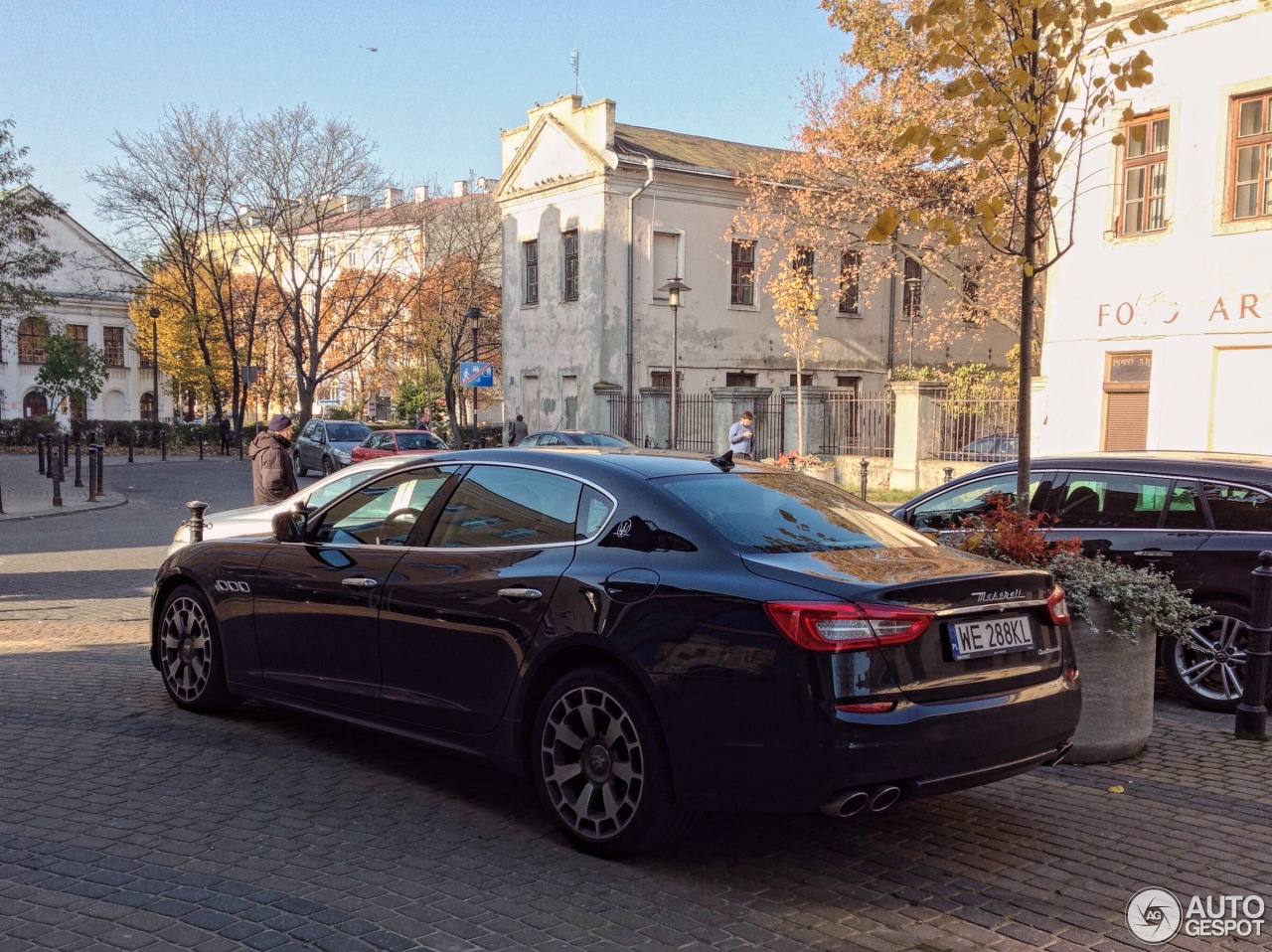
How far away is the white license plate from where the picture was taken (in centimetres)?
440

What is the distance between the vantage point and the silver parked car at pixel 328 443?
3362 cm

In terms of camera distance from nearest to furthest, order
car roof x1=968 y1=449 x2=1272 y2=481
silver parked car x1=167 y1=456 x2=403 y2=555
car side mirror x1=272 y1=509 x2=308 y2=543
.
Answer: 1. car side mirror x1=272 y1=509 x2=308 y2=543
2. silver parked car x1=167 y1=456 x2=403 y2=555
3. car roof x1=968 y1=449 x2=1272 y2=481

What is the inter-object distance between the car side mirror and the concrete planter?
4.04 metres

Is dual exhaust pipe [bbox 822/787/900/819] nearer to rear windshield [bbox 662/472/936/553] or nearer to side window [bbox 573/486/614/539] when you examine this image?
rear windshield [bbox 662/472/936/553]

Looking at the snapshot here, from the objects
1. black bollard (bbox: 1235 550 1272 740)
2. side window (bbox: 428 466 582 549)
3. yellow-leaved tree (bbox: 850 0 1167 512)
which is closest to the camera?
side window (bbox: 428 466 582 549)

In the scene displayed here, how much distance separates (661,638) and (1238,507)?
16.2 feet

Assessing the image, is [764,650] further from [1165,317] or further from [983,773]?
[1165,317]

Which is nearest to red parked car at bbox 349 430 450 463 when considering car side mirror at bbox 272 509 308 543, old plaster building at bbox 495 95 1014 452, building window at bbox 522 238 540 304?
old plaster building at bbox 495 95 1014 452

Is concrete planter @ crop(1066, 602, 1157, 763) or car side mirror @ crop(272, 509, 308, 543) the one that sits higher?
car side mirror @ crop(272, 509, 308, 543)

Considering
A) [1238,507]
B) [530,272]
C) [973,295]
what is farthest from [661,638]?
[973,295]

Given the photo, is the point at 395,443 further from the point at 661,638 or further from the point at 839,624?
the point at 839,624

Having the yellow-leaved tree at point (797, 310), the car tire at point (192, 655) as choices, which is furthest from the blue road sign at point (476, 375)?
the car tire at point (192, 655)

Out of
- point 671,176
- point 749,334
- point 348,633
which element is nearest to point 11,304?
point 671,176

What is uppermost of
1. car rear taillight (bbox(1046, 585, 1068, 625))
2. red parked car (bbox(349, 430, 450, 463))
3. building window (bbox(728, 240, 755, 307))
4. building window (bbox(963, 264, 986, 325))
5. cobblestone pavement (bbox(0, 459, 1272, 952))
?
building window (bbox(728, 240, 755, 307))
